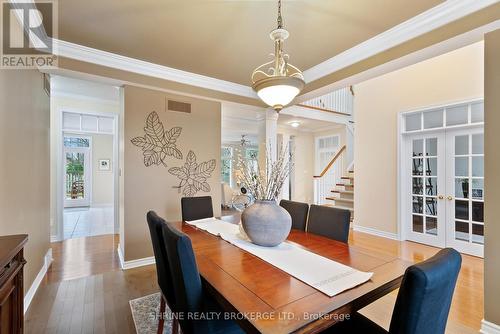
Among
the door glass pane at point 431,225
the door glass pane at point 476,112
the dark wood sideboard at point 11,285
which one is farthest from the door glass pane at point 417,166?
the dark wood sideboard at point 11,285

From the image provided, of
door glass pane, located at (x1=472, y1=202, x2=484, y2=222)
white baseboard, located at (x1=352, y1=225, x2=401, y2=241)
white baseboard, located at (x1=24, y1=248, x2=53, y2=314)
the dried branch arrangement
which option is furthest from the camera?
white baseboard, located at (x1=352, y1=225, x2=401, y2=241)

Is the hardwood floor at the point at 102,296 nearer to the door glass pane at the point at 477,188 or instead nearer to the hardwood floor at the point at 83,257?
the hardwood floor at the point at 83,257

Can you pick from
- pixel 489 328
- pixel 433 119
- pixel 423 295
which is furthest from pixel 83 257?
pixel 433 119

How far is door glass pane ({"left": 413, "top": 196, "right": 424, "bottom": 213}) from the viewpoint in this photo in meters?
4.42

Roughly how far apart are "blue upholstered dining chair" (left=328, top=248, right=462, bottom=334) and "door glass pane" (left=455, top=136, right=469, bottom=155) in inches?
156

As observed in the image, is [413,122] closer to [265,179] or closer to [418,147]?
[418,147]

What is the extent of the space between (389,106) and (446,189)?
1791 millimetres

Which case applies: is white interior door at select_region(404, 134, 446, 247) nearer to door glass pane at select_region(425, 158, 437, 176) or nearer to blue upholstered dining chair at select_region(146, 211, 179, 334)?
door glass pane at select_region(425, 158, 437, 176)

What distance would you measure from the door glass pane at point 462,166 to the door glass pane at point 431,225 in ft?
2.89

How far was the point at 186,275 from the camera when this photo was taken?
4.17 feet

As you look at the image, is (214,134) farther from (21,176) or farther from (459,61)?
(459,61)

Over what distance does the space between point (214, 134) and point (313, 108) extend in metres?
3.12

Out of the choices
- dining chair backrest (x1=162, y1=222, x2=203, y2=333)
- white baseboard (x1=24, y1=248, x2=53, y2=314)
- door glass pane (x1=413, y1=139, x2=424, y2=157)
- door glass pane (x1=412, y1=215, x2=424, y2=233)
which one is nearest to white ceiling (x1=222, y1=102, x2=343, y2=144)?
door glass pane (x1=413, y1=139, x2=424, y2=157)

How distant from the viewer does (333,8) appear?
2186 mm
